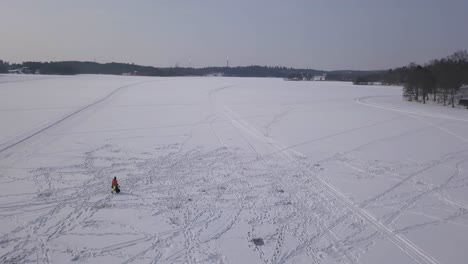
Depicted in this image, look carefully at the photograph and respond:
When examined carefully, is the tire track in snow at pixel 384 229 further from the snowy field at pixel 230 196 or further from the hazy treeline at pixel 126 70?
the hazy treeline at pixel 126 70

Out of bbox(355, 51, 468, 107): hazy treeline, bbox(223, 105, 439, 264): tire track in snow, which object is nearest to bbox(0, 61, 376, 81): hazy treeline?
bbox(355, 51, 468, 107): hazy treeline

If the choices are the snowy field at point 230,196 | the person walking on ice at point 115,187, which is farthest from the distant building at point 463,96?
the person walking on ice at point 115,187

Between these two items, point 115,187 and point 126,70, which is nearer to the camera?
point 115,187

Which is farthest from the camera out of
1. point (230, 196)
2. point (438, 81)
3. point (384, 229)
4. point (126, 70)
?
point (126, 70)

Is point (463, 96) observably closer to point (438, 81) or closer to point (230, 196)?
point (438, 81)

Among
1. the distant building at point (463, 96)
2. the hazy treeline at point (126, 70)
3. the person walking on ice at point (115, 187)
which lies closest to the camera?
the person walking on ice at point (115, 187)

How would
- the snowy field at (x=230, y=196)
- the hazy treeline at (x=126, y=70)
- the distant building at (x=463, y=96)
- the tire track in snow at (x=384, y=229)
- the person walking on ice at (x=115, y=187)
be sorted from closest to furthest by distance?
1. the tire track in snow at (x=384, y=229)
2. the snowy field at (x=230, y=196)
3. the person walking on ice at (x=115, y=187)
4. the distant building at (x=463, y=96)
5. the hazy treeline at (x=126, y=70)

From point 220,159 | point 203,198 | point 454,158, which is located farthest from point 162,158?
point 454,158

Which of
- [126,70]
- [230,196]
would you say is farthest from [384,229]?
[126,70]
